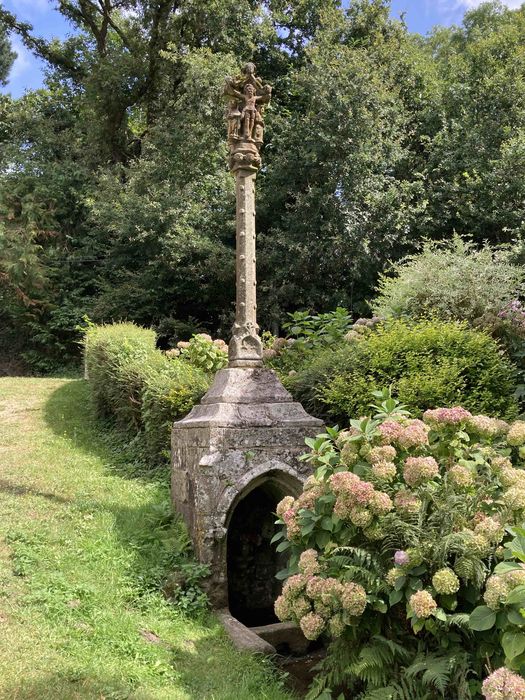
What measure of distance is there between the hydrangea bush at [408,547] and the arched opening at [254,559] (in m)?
2.24

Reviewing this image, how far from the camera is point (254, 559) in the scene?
6176 mm

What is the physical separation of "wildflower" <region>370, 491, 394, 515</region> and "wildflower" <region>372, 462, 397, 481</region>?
11 cm

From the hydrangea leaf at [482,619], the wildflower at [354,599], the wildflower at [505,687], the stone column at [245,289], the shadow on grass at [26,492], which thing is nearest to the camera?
the wildflower at [505,687]

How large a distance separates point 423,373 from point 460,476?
3000mm

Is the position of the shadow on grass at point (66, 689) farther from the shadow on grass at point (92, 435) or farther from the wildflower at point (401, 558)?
the shadow on grass at point (92, 435)

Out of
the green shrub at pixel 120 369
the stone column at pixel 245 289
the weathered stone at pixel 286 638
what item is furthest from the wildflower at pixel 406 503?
the green shrub at pixel 120 369

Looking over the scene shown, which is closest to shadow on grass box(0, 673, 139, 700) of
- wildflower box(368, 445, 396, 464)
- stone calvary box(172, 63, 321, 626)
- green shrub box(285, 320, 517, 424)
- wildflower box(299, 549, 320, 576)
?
wildflower box(299, 549, 320, 576)

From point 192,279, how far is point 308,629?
44.7 ft

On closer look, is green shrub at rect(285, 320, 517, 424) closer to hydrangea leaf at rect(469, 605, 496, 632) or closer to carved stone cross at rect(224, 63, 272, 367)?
carved stone cross at rect(224, 63, 272, 367)

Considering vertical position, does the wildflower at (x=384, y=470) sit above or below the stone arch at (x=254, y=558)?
above

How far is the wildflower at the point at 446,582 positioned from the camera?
9.69 feet

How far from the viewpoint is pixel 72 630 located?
408 centimetres

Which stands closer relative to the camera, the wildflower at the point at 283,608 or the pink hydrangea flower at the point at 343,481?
the pink hydrangea flower at the point at 343,481

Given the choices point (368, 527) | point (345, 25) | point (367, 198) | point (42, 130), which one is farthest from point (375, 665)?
point (42, 130)
